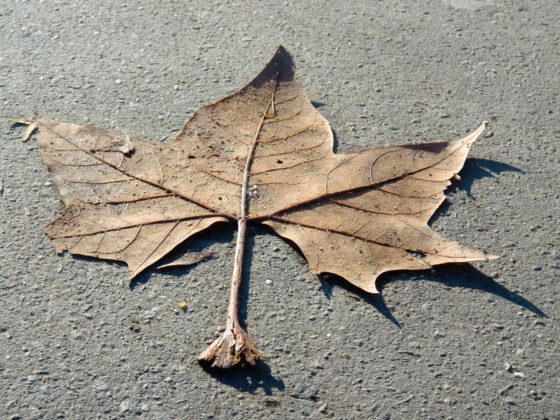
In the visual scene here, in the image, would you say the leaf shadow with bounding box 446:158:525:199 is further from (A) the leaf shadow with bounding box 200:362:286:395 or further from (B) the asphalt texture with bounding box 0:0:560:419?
(A) the leaf shadow with bounding box 200:362:286:395

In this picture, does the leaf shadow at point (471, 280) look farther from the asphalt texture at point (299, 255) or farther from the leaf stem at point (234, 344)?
the leaf stem at point (234, 344)

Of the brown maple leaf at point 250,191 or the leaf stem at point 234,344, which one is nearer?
the leaf stem at point 234,344

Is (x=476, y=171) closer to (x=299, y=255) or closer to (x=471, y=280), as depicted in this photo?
(x=471, y=280)

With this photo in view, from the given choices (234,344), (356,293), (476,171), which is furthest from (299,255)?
(476,171)

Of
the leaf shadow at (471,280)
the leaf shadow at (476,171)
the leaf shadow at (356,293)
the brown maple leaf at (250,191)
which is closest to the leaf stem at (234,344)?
the brown maple leaf at (250,191)

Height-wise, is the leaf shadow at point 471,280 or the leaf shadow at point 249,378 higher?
the leaf shadow at point 471,280

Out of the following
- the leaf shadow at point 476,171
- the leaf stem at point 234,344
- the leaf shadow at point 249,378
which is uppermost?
the leaf shadow at point 476,171

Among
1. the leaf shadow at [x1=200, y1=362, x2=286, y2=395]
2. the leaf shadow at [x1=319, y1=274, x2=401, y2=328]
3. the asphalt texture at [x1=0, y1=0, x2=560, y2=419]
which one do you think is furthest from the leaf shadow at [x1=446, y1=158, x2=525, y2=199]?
the leaf shadow at [x1=200, y1=362, x2=286, y2=395]
